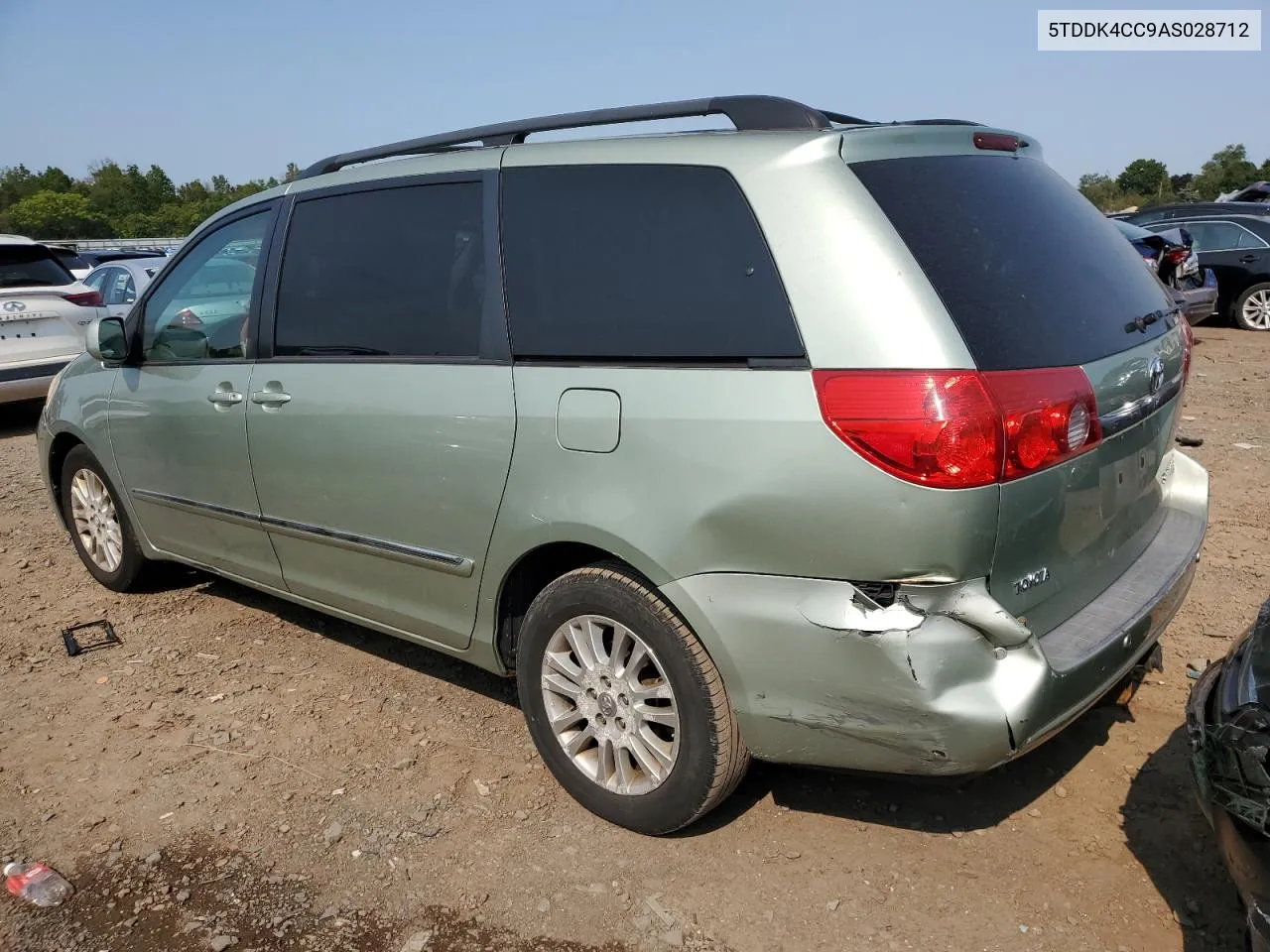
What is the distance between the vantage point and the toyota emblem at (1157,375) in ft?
9.04

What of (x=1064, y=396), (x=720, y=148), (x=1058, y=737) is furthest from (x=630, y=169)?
(x=1058, y=737)

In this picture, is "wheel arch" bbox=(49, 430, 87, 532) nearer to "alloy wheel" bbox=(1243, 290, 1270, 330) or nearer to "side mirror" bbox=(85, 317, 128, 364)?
"side mirror" bbox=(85, 317, 128, 364)

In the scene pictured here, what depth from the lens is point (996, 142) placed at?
282 cm

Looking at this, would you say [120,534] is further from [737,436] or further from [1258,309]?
[1258,309]

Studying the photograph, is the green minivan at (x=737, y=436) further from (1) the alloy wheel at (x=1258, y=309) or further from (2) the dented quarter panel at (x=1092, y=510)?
(1) the alloy wheel at (x=1258, y=309)

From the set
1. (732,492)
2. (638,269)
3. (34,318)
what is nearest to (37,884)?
(732,492)

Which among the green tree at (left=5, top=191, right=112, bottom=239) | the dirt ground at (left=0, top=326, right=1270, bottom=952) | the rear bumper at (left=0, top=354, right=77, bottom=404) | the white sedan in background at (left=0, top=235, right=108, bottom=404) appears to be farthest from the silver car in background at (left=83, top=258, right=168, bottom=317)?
the green tree at (left=5, top=191, right=112, bottom=239)

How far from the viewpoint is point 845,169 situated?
7.92ft

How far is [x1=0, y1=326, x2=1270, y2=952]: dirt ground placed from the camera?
2.53m

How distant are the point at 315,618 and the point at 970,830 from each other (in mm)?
3010

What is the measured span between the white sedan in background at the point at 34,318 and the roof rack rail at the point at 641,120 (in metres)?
6.37

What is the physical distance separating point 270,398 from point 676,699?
6.28 ft

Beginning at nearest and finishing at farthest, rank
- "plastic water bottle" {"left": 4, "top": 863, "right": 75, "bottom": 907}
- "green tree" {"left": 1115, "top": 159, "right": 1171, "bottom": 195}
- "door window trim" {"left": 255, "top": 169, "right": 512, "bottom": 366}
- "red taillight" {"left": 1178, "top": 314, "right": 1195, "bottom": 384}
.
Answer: "plastic water bottle" {"left": 4, "top": 863, "right": 75, "bottom": 907} → "door window trim" {"left": 255, "top": 169, "right": 512, "bottom": 366} → "red taillight" {"left": 1178, "top": 314, "right": 1195, "bottom": 384} → "green tree" {"left": 1115, "top": 159, "right": 1171, "bottom": 195}

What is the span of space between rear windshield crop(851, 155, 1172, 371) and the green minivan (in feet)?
0.03
